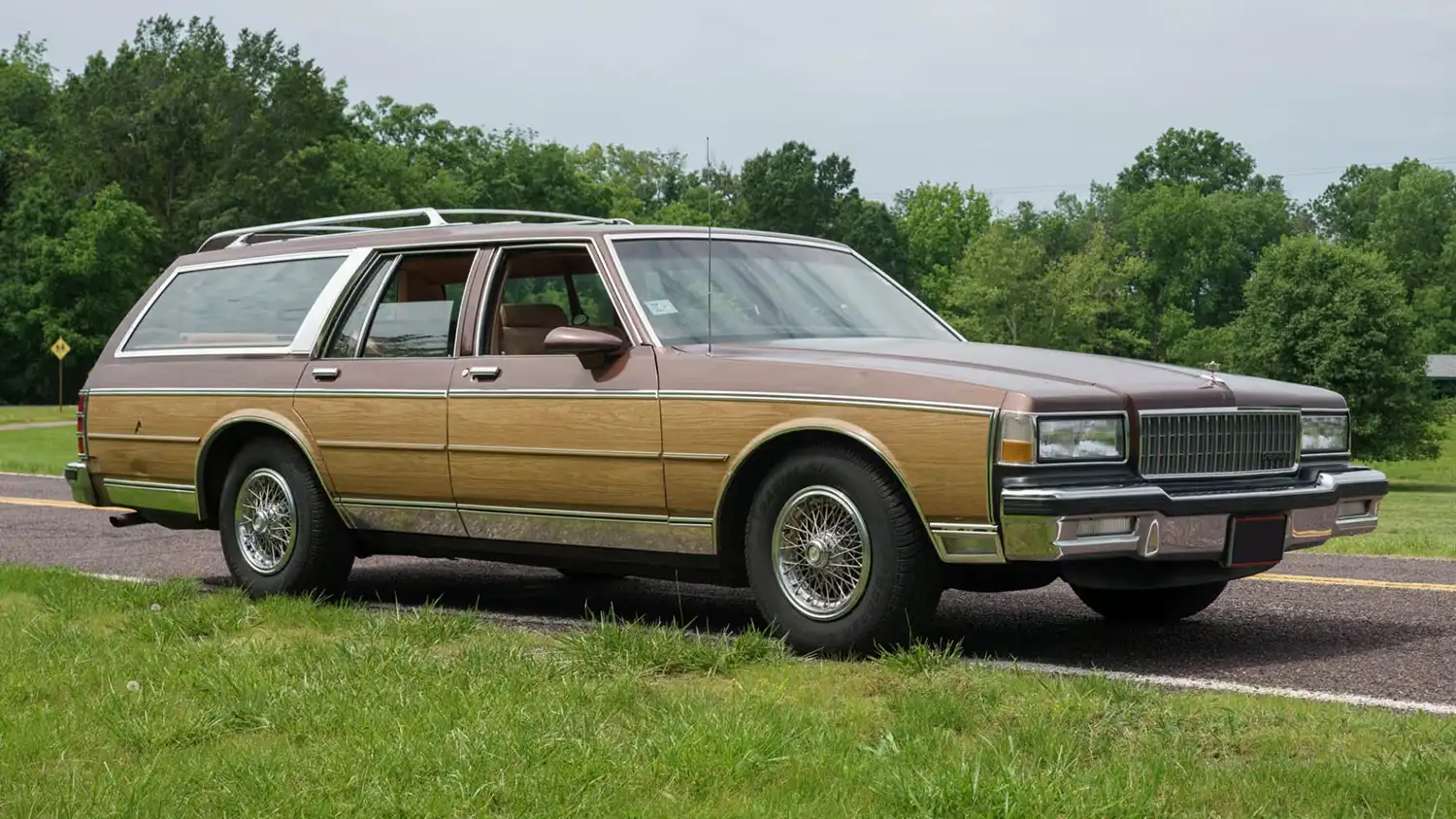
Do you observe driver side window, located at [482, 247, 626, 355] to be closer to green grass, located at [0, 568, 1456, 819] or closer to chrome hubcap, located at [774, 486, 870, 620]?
chrome hubcap, located at [774, 486, 870, 620]

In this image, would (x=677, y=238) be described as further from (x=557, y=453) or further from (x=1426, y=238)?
(x=1426, y=238)

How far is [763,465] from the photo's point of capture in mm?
6527

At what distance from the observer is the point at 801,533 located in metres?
6.30

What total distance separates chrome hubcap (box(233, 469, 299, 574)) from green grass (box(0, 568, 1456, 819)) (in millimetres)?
1954

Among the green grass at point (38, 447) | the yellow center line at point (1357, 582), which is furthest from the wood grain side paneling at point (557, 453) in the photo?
the green grass at point (38, 447)

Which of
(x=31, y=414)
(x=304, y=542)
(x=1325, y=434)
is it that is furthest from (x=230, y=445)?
(x=31, y=414)

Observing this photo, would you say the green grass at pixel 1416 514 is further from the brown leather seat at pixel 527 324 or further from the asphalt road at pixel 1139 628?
the brown leather seat at pixel 527 324

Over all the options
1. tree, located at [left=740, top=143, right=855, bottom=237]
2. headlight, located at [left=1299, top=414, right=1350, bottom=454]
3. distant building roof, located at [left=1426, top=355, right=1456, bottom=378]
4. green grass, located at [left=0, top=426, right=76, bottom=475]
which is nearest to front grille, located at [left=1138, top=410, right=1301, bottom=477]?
headlight, located at [left=1299, top=414, right=1350, bottom=454]

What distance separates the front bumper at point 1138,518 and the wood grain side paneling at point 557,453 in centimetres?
163

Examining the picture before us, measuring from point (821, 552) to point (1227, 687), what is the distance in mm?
1448

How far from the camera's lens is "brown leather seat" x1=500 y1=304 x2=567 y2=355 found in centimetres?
764

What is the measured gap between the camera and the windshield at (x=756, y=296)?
23.3 ft

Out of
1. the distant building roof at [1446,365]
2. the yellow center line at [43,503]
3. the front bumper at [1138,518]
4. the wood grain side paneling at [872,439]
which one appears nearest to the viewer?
the front bumper at [1138,518]

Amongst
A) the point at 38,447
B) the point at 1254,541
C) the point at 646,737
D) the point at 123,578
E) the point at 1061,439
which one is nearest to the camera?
the point at 646,737
